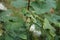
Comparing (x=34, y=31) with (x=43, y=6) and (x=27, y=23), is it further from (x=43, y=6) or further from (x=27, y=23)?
(x=43, y=6)

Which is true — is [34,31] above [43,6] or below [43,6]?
below

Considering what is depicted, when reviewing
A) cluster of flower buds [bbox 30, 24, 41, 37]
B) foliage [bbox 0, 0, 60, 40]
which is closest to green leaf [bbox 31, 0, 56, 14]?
foliage [bbox 0, 0, 60, 40]

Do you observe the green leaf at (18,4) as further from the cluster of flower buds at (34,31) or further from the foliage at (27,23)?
the cluster of flower buds at (34,31)

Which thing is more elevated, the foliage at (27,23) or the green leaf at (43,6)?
the green leaf at (43,6)

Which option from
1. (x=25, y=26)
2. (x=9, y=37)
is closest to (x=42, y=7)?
(x=25, y=26)

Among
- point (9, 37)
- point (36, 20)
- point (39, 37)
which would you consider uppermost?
point (36, 20)

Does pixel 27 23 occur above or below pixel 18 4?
below

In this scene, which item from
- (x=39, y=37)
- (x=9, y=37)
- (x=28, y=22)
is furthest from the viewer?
(x=39, y=37)

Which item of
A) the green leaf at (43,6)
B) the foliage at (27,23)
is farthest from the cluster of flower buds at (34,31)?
the green leaf at (43,6)

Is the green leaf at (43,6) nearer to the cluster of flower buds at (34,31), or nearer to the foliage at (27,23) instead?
the foliage at (27,23)

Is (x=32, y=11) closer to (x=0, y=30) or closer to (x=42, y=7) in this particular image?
(x=42, y=7)

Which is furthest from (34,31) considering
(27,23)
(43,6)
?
(43,6)
